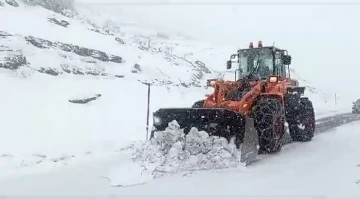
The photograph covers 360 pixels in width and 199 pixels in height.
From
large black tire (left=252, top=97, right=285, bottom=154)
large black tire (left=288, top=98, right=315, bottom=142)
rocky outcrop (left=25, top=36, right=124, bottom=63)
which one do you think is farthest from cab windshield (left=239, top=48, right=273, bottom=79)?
rocky outcrop (left=25, top=36, right=124, bottom=63)

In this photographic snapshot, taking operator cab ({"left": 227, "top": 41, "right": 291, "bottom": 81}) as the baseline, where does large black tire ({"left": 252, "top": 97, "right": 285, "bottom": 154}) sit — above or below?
below

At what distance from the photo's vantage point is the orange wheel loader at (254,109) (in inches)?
295

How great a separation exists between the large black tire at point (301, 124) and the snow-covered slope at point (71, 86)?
4210 millimetres

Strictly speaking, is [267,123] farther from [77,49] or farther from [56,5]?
[56,5]

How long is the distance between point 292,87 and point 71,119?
25.2 feet

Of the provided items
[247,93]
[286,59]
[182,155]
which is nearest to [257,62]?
[286,59]

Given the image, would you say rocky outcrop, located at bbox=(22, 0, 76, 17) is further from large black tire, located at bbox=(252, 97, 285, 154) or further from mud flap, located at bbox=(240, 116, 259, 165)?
mud flap, located at bbox=(240, 116, 259, 165)

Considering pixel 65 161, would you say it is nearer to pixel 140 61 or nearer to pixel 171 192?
pixel 171 192

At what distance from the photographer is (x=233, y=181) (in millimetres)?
6160

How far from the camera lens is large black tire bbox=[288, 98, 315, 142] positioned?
1041cm

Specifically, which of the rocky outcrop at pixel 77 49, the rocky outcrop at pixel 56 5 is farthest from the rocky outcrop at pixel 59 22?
the rocky outcrop at pixel 77 49

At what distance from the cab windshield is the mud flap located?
272cm

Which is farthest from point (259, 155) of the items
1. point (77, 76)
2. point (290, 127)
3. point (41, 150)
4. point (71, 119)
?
point (77, 76)

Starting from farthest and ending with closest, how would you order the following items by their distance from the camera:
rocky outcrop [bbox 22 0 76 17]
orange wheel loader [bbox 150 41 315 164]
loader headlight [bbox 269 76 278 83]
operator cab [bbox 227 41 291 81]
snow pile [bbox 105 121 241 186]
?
rocky outcrop [bbox 22 0 76 17]
operator cab [bbox 227 41 291 81]
loader headlight [bbox 269 76 278 83]
orange wheel loader [bbox 150 41 315 164]
snow pile [bbox 105 121 241 186]
